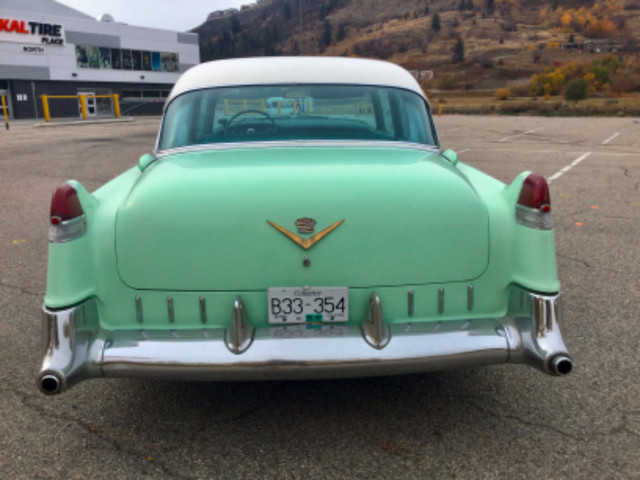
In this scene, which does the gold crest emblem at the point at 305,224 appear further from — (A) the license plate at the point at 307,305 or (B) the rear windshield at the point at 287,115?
(B) the rear windshield at the point at 287,115

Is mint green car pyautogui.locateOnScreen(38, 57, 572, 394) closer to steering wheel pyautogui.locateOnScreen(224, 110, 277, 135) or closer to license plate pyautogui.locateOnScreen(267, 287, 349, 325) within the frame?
license plate pyautogui.locateOnScreen(267, 287, 349, 325)

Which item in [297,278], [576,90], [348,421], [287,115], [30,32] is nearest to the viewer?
[297,278]

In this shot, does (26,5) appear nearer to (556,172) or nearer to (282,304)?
(556,172)

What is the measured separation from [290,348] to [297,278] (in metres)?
0.30

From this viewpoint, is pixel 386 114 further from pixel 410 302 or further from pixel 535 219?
pixel 410 302

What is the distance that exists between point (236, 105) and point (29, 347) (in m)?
2.01

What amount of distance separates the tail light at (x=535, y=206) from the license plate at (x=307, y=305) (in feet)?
2.88

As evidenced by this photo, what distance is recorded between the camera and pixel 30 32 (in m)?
41.1

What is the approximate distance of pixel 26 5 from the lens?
49.6 m

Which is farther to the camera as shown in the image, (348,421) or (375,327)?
(348,421)

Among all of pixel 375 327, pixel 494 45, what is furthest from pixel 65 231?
pixel 494 45

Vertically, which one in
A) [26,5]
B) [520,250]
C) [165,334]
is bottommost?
[165,334]

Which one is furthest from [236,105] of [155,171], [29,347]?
[29,347]

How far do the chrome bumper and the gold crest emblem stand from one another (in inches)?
15.5
